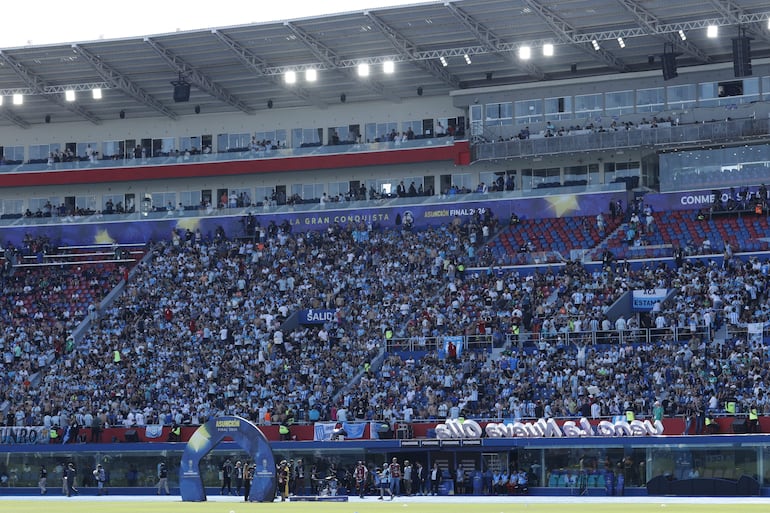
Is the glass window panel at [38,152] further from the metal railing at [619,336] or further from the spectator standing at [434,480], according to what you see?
the spectator standing at [434,480]

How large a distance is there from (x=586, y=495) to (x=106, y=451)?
20.6 m

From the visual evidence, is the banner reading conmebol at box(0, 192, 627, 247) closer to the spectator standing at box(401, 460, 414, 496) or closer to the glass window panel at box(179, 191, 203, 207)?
the glass window panel at box(179, 191, 203, 207)

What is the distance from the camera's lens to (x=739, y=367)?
173 feet

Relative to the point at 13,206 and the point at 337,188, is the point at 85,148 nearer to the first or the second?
the point at 13,206

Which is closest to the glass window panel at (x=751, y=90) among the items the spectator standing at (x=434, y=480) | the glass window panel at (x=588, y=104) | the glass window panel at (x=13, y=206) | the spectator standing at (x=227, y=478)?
the glass window panel at (x=588, y=104)

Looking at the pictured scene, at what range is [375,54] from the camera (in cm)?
6994

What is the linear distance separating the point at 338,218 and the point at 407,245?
5712 millimetres

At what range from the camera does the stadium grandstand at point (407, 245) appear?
54594 mm

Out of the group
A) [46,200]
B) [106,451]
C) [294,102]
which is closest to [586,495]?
[106,451]

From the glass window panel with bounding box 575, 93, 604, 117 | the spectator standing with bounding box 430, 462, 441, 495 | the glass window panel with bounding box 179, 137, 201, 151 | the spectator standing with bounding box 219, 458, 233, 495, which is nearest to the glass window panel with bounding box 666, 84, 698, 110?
the glass window panel with bounding box 575, 93, 604, 117

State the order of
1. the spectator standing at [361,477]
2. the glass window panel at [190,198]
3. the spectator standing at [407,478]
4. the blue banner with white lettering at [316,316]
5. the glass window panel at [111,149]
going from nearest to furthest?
the spectator standing at [361,477], the spectator standing at [407,478], the blue banner with white lettering at [316,316], the glass window panel at [190,198], the glass window panel at [111,149]

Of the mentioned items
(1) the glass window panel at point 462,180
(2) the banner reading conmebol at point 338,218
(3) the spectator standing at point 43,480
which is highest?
(1) the glass window panel at point 462,180

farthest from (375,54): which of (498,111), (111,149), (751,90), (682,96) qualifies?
(111,149)

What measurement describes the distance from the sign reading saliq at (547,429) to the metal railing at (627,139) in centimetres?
2176
